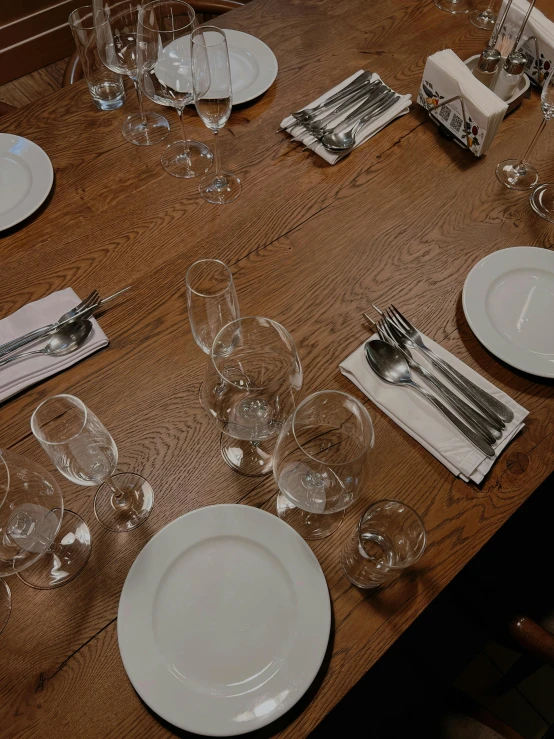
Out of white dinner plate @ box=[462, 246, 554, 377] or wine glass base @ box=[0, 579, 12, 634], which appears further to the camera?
white dinner plate @ box=[462, 246, 554, 377]

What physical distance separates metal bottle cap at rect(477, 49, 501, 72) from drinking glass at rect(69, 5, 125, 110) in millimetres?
726

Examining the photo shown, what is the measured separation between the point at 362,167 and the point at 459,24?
55cm

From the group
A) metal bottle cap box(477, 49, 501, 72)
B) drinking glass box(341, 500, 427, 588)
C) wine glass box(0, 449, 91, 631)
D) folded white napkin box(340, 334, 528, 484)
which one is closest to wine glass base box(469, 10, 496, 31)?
metal bottle cap box(477, 49, 501, 72)

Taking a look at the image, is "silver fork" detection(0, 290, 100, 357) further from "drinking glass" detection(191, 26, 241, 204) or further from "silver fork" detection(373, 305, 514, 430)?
"silver fork" detection(373, 305, 514, 430)

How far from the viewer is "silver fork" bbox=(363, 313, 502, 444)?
0.84 meters

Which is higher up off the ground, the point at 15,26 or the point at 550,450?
the point at 550,450

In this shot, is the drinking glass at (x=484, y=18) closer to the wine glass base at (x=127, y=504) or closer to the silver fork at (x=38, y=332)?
the silver fork at (x=38, y=332)

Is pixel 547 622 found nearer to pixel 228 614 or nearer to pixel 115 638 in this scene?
pixel 228 614

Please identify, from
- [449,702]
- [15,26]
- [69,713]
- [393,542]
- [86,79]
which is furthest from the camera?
[15,26]

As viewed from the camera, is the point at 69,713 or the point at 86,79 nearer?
the point at 69,713

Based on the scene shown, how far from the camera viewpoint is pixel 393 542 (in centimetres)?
77

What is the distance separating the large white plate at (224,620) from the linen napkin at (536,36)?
1.10 metres

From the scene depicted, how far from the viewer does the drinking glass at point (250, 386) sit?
72 centimetres

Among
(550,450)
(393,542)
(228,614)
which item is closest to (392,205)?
(550,450)
